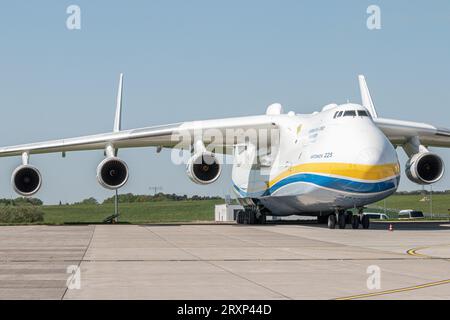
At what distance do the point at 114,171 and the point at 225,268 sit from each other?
18.8 m

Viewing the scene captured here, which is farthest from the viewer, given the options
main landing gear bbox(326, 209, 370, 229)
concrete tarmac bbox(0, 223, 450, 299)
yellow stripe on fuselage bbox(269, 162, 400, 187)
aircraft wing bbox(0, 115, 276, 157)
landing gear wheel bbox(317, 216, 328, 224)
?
landing gear wheel bbox(317, 216, 328, 224)

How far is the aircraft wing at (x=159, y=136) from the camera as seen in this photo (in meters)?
33.4

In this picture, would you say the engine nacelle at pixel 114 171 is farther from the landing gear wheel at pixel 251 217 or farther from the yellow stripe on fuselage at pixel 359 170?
the yellow stripe on fuselage at pixel 359 170

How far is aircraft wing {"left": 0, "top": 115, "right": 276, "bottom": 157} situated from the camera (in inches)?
1314

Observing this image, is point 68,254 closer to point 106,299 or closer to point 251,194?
point 106,299

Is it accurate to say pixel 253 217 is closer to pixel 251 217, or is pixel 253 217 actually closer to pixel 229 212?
pixel 251 217

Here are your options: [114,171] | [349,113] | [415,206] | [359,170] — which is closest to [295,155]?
[349,113]

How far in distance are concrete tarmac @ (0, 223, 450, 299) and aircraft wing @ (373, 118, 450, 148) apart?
1009 cm

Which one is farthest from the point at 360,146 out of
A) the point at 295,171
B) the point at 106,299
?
the point at 106,299

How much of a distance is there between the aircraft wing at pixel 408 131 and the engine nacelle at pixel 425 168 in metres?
1.48

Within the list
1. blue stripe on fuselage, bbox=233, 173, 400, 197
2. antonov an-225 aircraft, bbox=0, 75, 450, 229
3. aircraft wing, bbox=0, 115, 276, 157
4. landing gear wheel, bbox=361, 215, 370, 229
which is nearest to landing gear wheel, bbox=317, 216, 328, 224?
antonov an-225 aircraft, bbox=0, 75, 450, 229

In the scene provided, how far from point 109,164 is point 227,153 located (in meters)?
9.55

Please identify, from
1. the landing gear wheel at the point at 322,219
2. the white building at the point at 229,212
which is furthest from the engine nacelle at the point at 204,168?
the white building at the point at 229,212

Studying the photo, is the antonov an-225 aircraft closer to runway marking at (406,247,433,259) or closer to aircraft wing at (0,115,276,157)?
aircraft wing at (0,115,276,157)
